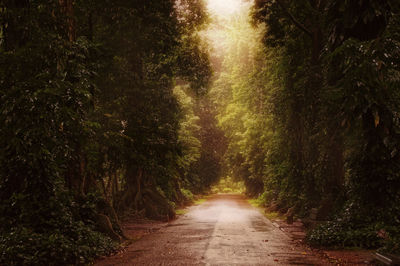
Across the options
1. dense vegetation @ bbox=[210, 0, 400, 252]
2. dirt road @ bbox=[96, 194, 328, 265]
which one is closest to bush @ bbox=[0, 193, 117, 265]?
dirt road @ bbox=[96, 194, 328, 265]

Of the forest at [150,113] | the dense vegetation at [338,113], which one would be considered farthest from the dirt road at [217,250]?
the dense vegetation at [338,113]

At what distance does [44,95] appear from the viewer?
931 centimetres

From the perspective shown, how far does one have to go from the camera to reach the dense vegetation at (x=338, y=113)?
11.6 m

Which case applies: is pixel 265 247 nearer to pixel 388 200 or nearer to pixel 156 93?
pixel 388 200

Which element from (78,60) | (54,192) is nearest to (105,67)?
(78,60)

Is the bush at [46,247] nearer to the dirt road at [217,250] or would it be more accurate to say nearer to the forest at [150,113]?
the forest at [150,113]

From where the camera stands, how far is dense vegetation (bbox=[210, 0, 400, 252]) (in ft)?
37.9

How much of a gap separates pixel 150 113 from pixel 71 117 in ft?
32.5

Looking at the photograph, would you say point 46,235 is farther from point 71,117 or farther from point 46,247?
point 71,117

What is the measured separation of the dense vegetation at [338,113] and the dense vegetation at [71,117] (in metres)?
6.82

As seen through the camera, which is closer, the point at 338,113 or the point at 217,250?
the point at 217,250

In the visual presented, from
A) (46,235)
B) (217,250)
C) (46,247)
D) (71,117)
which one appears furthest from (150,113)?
(46,247)

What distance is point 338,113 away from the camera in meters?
13.0

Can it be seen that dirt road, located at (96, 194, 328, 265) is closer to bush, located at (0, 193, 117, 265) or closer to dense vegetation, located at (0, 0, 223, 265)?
bush, located at (0, 193, 117, 265)
